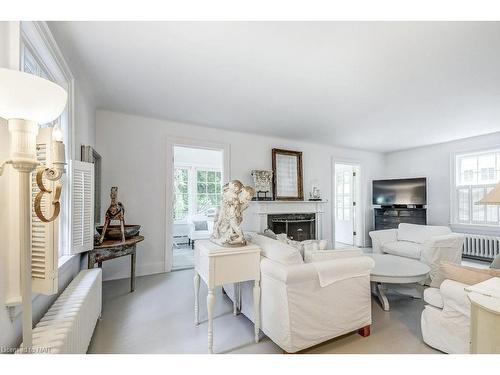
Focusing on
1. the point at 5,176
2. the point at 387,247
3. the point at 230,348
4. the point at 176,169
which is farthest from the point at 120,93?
the point at 387,247

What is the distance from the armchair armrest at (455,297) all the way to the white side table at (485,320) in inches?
20.3

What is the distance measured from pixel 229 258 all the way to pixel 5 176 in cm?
Answer: 133

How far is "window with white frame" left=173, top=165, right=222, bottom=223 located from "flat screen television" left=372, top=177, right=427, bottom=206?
4087 mm

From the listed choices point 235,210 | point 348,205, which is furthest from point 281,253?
point 348,205

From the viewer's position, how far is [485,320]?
1.03m

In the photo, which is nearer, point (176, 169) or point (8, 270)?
point (8, 270)

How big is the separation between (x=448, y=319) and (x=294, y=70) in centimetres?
239

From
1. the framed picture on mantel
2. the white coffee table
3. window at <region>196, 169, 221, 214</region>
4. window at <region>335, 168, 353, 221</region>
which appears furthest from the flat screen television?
window at <region>196, 169, 221, 214</region>

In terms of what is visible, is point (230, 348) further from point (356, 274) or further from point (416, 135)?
point (416, 135)

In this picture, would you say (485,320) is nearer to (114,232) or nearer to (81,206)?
(81,206)

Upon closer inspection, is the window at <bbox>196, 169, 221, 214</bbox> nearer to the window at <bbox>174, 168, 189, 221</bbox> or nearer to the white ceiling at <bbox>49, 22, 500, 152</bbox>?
the window at <bbox>174, 168, 189, 221</bbox>
